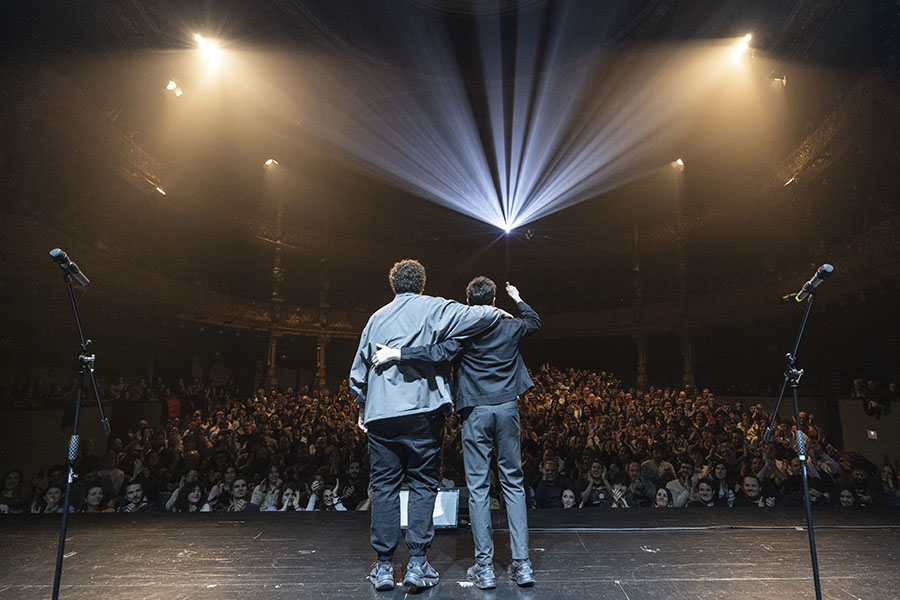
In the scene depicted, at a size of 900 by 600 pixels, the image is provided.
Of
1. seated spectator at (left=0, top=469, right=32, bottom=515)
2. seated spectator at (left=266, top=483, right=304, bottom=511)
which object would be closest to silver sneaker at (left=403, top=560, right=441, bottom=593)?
seated spectator at (left=266, top=483, right=304, bottom=511)

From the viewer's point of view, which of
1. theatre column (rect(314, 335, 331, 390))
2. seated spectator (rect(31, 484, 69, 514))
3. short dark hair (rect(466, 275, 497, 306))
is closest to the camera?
short dark hair (rect(466, 275, 497, 306))

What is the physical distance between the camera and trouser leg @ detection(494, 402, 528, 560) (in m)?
2.49

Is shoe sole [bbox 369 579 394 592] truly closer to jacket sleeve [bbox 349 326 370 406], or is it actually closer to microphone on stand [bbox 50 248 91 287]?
jacket sleeve [bbox 349 326 370 406]

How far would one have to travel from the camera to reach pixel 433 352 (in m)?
2.46

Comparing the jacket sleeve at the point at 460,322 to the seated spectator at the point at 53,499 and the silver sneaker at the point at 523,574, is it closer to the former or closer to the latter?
the silver sneaker at the point at 523,574

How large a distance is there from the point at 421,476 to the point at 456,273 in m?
17.3

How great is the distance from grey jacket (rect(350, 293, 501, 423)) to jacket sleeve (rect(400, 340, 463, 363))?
5 cm

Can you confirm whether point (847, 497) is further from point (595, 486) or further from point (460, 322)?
point (460, 322)

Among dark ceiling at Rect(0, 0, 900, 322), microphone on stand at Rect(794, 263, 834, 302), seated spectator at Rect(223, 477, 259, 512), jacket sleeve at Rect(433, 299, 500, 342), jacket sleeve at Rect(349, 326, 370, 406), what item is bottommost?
seated spectator at Rect(223, 477, 259, 512)

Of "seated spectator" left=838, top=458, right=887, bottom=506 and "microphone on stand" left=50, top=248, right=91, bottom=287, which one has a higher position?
"microphone on stand" left=50, top=248, right=91, bottom=287

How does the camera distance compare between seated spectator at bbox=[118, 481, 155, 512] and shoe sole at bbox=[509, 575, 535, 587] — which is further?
seated spectator at bbox=[118, 481, 155, 512]

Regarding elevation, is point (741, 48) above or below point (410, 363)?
above

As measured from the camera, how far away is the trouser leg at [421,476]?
7.99ft

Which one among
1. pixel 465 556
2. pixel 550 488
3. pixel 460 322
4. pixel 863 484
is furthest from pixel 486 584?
pixel 863 484
